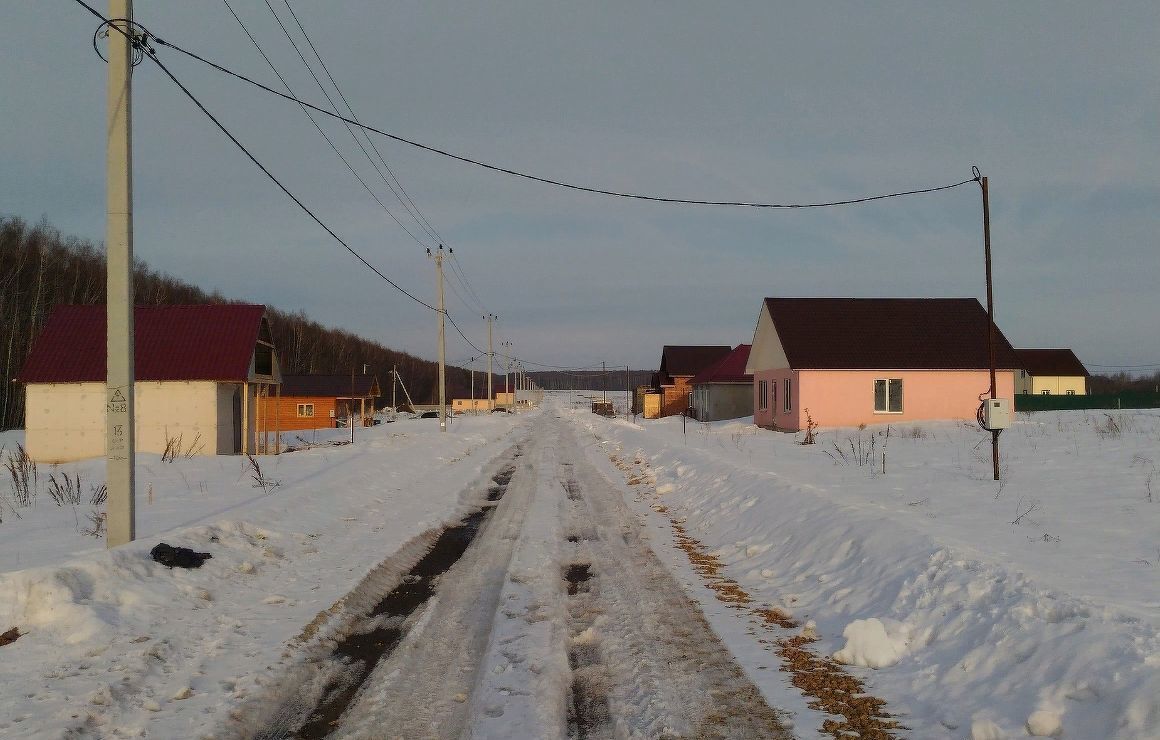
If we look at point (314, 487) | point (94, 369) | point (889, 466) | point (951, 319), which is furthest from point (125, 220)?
point (951, 319)

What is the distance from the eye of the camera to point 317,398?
6066cm

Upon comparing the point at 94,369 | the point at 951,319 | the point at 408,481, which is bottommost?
the point at 408,481

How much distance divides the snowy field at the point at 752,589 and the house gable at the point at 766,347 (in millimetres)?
19029

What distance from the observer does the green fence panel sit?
1774 inches

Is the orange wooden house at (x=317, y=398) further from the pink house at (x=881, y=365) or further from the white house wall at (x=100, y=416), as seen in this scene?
the pink house at (x=881, y=365)

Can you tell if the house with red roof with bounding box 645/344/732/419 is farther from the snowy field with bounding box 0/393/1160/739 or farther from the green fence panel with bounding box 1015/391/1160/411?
the snowy field with bounding box 0/393/1160/739

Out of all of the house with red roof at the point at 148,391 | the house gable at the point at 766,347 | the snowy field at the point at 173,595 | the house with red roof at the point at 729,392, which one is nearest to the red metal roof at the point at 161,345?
the house with red roof at the point at 148,391

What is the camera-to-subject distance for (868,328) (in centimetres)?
3397

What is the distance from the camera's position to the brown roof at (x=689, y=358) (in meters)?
63.1

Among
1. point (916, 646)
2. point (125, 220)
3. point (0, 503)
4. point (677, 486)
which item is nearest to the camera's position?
point (916, 646)

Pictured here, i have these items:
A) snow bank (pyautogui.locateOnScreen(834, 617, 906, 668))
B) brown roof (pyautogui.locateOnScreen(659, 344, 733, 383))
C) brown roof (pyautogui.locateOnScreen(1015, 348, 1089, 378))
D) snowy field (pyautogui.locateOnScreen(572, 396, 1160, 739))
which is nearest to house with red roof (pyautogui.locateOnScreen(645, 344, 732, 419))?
brown roof (pyautogui.locateOnScreen(659, 344, 733, 383))

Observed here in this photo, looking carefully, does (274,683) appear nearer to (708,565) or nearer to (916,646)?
(916,646)

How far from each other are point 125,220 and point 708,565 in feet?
26.5

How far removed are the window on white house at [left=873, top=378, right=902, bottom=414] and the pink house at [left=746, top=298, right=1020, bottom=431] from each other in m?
0.04
